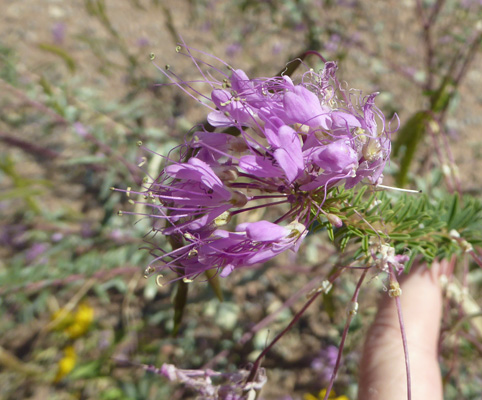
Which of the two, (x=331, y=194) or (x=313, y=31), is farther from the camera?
(x=313, y=31)

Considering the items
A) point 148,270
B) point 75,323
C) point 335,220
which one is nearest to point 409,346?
point 335,220

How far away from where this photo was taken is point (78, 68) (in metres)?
3.55

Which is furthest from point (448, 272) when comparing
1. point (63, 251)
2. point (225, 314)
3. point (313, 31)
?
point (63, 251)

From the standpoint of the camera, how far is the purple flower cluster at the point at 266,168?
820 mm

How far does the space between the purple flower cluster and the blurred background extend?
64 cm

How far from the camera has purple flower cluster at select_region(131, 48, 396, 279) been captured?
820 mm

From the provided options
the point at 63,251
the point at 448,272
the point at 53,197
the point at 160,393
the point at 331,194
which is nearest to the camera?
the point at 331,194

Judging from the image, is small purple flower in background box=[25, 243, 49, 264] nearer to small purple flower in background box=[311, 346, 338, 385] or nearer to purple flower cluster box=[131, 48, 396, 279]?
small purple flower in background box=[311, 346, 338, 385]

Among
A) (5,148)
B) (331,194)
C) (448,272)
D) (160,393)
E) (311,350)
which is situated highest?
(331,194)

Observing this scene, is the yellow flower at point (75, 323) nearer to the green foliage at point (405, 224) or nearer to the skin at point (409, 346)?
the skin at point (409, 346)

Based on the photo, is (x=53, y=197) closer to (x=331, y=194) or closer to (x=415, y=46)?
(x=331, y=194)

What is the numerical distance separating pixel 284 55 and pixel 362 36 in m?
0.70

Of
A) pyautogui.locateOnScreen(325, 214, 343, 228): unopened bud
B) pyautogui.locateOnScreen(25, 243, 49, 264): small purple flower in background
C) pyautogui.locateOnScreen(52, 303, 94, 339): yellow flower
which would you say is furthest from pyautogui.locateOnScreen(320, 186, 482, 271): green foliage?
pyautogui.locateOnScreen(25, 243, 49, 264): small purple flower in background

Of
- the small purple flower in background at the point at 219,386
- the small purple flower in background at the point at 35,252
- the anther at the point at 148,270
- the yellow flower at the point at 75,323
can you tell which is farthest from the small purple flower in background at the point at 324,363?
the small purple flower in background at the point at 35,252
